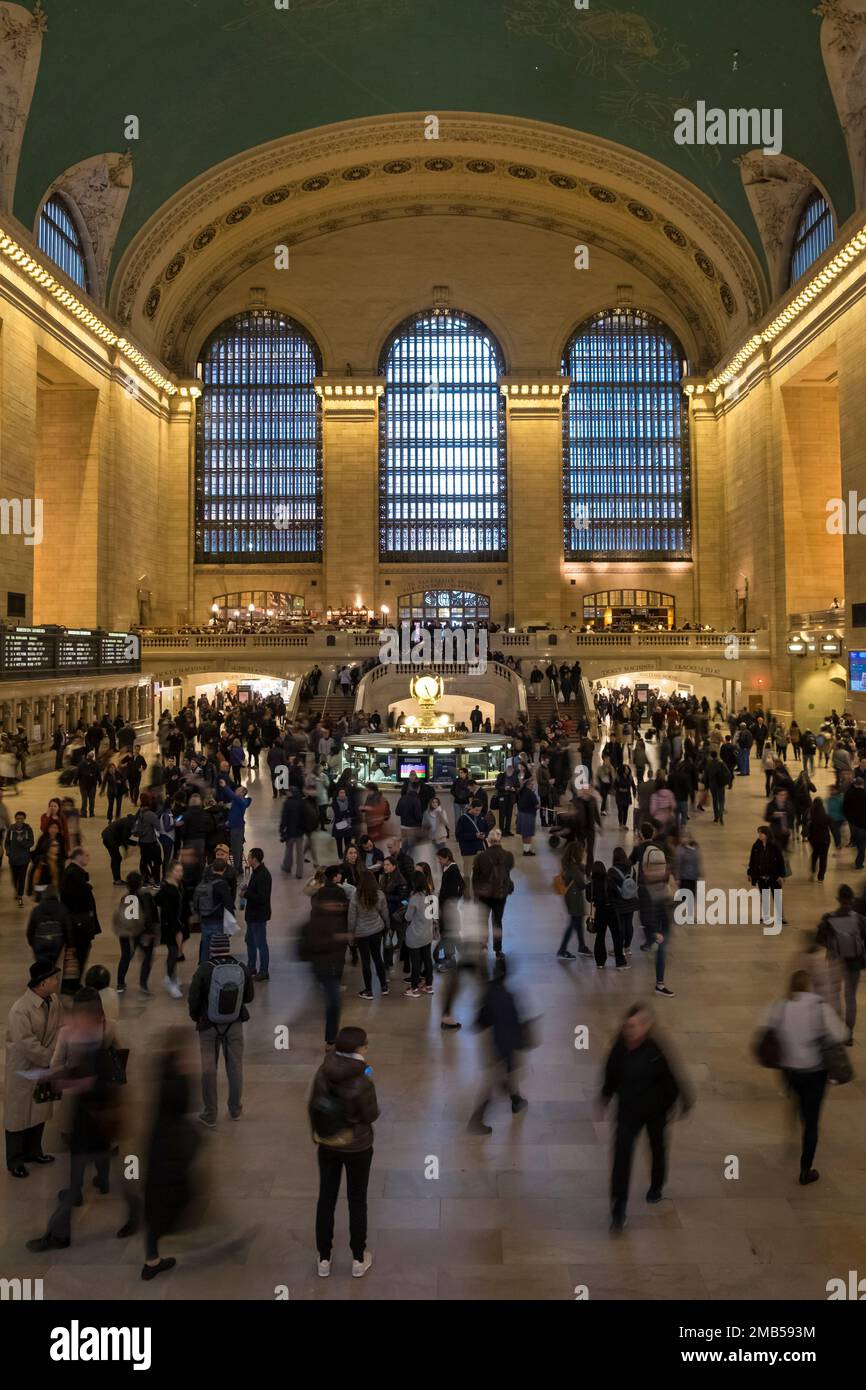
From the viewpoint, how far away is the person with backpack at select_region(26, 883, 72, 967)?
6273 mm

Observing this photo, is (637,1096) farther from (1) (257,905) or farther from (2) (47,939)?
(2) (47,939)

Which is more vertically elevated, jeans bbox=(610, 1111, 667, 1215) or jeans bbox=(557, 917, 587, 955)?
jeans bbox=(557, 917, 587, 955)

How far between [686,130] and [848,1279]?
32.6m

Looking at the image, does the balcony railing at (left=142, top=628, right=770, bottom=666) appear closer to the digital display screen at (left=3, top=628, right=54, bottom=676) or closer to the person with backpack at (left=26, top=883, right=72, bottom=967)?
the digital display screen at (left=3, top=628, right=54, bottom=676)

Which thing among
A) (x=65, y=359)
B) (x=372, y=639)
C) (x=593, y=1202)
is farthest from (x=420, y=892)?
(x=65, y=359)

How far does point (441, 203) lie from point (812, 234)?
626 inches

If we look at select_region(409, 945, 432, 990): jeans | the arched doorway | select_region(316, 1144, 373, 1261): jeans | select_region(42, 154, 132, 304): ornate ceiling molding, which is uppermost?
select_region(42, 154, 132, 304): ornate ceiling molding

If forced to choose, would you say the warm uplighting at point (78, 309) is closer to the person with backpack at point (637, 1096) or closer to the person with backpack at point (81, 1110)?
the person with backpack at point (81, 1110)

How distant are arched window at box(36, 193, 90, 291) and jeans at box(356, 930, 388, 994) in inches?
1048

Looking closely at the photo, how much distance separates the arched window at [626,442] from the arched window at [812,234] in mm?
9695

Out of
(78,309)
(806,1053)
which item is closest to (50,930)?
(806,1053)

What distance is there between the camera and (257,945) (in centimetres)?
754

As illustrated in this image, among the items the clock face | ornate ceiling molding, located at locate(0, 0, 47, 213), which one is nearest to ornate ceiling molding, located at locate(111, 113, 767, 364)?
ornate ceiling molding, located at locate(0, 0, 47, 213)

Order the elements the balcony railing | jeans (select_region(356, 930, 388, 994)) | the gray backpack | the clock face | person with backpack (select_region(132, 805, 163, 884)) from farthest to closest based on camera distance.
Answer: the balcony railing < the clock face < person with backpack (select_region(132, 805, 163, 884)) < jeans (select_region(356, 930, 388, 994)) < the gray backpack
